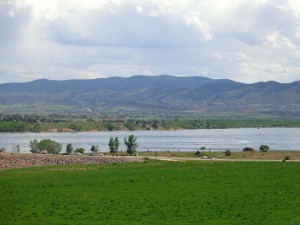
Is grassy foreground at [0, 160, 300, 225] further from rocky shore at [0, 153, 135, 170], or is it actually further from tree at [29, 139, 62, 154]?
tree at [29, 139, 62, 154]

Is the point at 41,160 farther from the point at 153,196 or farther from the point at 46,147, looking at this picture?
the point at 46,147

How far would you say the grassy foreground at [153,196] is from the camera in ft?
110

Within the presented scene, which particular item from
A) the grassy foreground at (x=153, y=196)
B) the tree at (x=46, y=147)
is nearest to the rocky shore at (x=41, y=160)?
the grassy foreground at (x=153, y=196)

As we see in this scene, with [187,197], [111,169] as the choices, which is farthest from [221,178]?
[111,169]

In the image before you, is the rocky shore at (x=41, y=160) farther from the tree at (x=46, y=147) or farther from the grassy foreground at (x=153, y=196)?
the tree at (x=46, y=147)

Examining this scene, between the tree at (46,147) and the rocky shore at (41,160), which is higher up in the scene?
the tree at (46,147)

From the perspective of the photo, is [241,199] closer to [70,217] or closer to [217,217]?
[217,217]

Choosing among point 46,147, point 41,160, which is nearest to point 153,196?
point 41,160

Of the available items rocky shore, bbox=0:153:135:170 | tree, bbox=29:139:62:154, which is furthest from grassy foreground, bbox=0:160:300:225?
tree, bbox=29:139:62:154

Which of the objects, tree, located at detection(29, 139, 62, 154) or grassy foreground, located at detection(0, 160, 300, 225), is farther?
tree, located at detection(29, 139, 62, 154)

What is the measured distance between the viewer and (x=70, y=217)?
1340 inches

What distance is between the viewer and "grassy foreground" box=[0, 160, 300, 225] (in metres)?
33.5

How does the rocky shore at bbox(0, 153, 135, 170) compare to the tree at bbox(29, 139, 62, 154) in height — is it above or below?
below

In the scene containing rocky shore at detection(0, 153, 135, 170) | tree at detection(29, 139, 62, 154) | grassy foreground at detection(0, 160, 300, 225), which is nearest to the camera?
grassy foreground at detection(0, 160, 300, 225)
